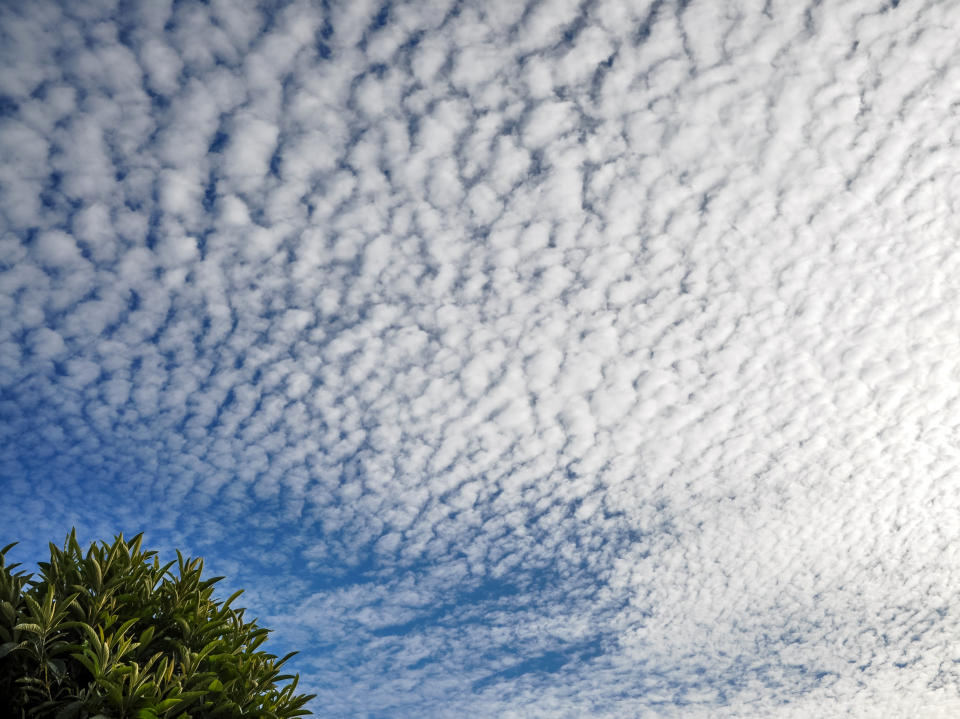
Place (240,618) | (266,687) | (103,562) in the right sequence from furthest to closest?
1. (240,618)
2. (266,687)
3. (103,562)

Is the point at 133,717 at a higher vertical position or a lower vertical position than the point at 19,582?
lower

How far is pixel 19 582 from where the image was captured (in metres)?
5.45

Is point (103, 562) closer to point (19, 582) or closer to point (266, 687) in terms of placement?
point (19, 582)

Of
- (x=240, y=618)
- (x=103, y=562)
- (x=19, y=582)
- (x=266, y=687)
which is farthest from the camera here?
(x=240, y=618)

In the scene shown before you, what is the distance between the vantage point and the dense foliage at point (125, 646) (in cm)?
506

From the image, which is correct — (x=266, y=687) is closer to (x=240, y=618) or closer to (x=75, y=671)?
(x=240, y=618)

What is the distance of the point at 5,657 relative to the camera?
16.9ft

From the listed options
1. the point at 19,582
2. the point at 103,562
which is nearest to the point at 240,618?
the point at 103,562

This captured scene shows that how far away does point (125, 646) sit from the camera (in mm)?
5230

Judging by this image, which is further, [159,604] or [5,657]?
[159,604]

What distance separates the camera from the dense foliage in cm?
506

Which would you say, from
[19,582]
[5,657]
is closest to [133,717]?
[5,657]

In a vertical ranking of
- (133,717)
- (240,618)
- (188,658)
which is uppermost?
(240,618)

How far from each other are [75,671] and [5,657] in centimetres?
51
